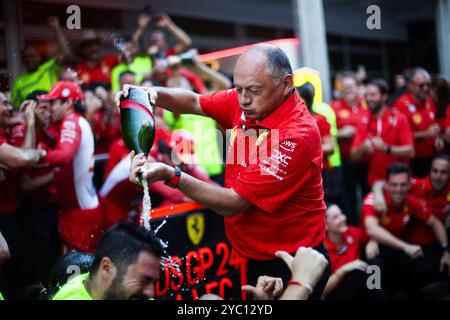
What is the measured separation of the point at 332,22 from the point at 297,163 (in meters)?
10.9

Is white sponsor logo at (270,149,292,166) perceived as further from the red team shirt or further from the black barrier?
the red team shirt

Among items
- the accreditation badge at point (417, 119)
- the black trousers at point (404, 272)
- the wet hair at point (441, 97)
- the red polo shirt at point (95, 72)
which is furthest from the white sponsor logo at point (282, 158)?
the wet hair at point (441, 97)

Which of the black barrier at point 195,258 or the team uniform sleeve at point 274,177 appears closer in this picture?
the team uniform sleeve at point 274,177

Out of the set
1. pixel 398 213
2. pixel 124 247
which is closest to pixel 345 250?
pixel 398 213

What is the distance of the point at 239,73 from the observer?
288cm

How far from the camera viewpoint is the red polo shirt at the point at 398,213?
5.52 m

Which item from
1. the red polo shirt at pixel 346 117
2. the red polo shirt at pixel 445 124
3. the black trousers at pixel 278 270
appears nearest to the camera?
the black trousers at pixel 278 270

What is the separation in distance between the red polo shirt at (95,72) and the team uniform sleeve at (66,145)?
168 cm

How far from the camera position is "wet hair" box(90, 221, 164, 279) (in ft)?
7.54

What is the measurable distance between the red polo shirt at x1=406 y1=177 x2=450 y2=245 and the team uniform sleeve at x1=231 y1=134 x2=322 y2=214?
323 centimetres

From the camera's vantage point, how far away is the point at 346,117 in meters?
7.65

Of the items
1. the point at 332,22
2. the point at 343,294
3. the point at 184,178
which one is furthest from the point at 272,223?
the point at 332,22

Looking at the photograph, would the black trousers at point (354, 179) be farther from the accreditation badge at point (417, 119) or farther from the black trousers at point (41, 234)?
the black trousers at point (41, 234)

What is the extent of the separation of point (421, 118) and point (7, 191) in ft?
15.5
